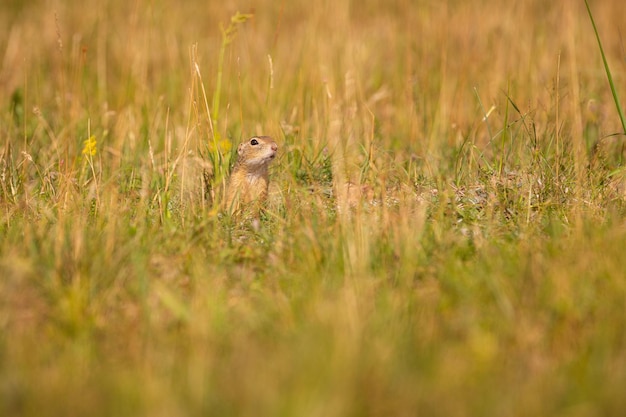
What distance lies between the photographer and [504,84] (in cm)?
671

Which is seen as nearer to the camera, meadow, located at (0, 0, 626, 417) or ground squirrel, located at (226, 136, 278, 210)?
meadow, located at (0, 0, 626, 417)

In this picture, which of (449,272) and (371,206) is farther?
(371,206)

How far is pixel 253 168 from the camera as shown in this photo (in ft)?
16.8

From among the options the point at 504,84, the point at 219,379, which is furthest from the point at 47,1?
the point at 219,379

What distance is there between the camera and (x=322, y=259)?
3.69 m

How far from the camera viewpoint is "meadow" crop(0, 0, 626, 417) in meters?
2.73

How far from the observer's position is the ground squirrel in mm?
4980

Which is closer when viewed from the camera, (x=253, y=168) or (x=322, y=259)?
(x=322, y=259)

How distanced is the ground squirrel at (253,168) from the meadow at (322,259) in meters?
0.16

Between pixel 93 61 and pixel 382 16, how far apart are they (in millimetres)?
3020

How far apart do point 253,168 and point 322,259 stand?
155 cm

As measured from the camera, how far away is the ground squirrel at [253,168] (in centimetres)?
498

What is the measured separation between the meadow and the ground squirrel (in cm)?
16

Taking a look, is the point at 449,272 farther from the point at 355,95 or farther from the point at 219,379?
the point at 355,95
